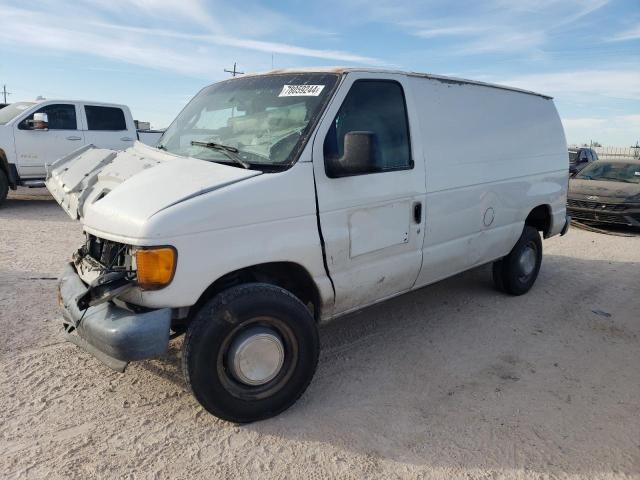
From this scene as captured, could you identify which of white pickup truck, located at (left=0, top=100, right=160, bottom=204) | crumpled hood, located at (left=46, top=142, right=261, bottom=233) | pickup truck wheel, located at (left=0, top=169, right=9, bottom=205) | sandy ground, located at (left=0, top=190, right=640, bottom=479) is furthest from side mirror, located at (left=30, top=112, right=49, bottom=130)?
crumpled hood, located at (left=46, top=142, right=261, bottom=233)

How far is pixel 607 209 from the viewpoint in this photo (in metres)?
9.52

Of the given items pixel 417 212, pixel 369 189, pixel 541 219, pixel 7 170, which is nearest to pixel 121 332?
pixel 369 189

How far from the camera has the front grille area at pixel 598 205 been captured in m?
9.41

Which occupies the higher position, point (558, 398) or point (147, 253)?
point (147, 253)

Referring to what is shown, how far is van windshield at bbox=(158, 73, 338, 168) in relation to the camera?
3219 mm

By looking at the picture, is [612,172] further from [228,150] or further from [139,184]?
[139,184]

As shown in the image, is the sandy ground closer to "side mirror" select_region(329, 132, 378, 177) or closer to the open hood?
the open hood

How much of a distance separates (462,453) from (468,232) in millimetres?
2145

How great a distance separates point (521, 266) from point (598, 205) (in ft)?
17.5

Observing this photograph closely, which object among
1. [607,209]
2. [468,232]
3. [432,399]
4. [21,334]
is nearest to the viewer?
[432,399]

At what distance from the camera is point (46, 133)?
1015cm

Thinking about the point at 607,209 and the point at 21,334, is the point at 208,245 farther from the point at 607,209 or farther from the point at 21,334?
the point at 607,209

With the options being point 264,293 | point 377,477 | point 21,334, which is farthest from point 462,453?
point 21,334

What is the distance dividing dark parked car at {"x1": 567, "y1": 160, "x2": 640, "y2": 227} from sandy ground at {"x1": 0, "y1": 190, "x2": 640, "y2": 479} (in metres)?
5.18
